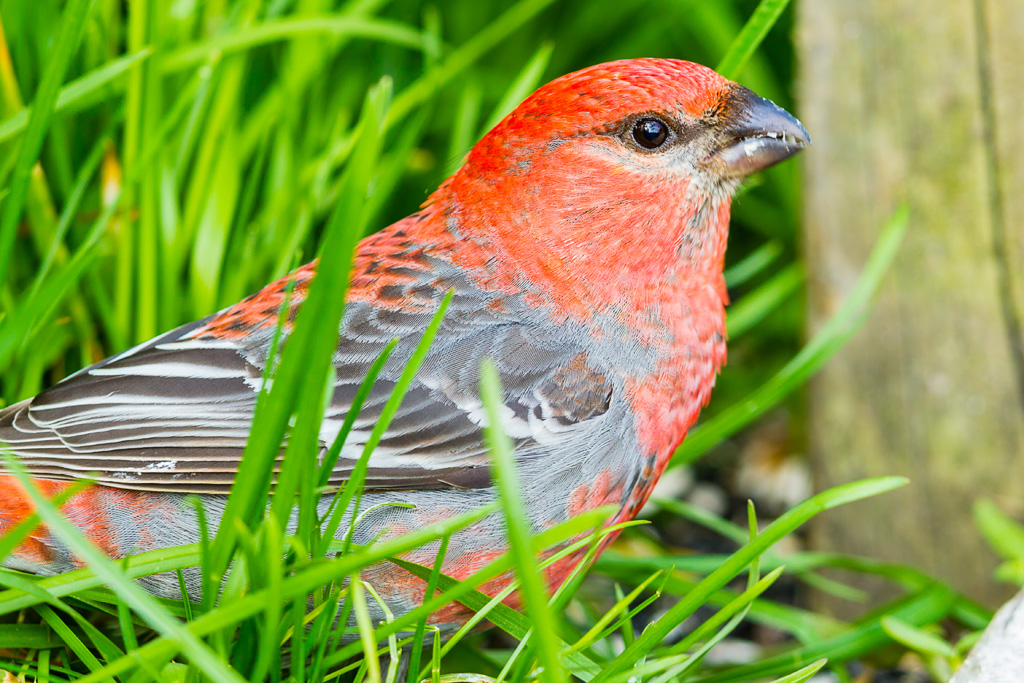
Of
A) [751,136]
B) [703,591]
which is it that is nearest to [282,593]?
[703,591]

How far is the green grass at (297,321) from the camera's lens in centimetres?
132

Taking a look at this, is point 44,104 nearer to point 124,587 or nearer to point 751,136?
point 124,587

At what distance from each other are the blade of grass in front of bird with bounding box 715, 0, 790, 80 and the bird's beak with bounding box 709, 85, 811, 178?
0.80 ft

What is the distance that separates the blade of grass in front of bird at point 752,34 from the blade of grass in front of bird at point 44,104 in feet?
4.50

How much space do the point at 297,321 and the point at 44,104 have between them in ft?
2.98

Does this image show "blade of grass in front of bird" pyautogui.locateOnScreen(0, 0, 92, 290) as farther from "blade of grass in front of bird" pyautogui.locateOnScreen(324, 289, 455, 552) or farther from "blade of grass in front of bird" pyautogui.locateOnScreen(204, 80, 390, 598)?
"blade of grass in front of bird" pyautogui.locateOnScreen(324, 289, 455, 552)

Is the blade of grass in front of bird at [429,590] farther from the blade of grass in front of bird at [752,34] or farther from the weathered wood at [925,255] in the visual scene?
the weathered wood at [925,255]

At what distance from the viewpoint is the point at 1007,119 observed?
2.52 m

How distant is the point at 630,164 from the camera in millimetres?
1946

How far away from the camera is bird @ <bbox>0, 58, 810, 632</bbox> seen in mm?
1785

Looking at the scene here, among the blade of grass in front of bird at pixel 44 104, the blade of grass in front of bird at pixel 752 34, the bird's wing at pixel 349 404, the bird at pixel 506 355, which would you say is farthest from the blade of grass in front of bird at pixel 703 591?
the blade of grass in front of bird at pixel 44 104

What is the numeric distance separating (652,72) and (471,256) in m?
0.54

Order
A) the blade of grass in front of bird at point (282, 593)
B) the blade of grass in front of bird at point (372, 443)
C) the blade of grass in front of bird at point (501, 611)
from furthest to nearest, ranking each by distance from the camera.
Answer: the blade of grass in front of bird at point (501, 611), the blade of grass in front of bird at point (372, 443), the blade of grass in front of bird at point (282, 593)

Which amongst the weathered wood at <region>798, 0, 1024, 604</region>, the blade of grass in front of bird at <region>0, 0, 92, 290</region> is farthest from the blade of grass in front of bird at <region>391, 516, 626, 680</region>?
the weathered wood at <region>798, 0, 1024, 604</region>
